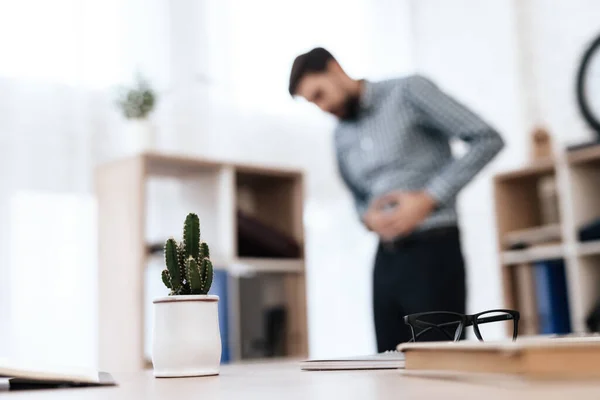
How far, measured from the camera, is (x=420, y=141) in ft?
7.06

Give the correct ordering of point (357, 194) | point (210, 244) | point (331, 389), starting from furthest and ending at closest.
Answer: point (210, 244), point (357, 194), point (331, 389)

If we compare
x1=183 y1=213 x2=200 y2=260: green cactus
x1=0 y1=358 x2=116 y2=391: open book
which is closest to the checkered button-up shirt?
x1=183 y1=213 x2=200 y2=260: green cactus

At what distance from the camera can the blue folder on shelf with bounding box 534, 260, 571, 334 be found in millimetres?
2941

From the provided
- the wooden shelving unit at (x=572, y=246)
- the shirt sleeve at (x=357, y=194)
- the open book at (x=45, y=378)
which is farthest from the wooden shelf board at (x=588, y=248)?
the open book at (x=45, y=378)

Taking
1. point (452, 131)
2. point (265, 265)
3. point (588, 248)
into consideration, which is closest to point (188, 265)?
point (452, 131)

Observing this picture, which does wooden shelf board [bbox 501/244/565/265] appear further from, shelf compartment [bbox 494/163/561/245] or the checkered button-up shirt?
the checkered button-up shirt

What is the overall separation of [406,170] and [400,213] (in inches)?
5.7

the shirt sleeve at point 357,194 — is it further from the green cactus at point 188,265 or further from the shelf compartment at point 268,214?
the green cactus at point 188,265

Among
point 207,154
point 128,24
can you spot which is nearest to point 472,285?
point 207,154

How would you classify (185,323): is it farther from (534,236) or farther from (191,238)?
(534,236)

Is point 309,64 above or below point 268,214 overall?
above

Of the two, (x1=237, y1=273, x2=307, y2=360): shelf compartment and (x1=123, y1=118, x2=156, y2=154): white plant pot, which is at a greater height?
(x1=123, y1=118, x2=156, y2=154): white plant pot

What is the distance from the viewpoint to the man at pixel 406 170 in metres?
2.05

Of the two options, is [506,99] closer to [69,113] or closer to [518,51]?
[518,51]
